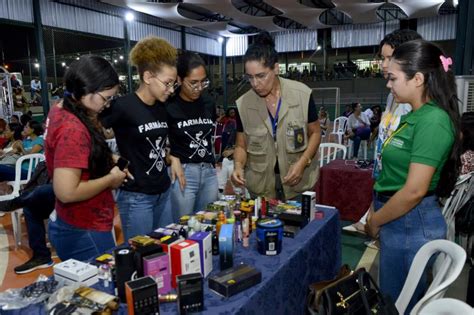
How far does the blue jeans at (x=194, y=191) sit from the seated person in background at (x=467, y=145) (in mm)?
1855

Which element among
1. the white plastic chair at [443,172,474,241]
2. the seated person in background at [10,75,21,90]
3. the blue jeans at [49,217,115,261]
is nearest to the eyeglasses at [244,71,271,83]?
the blue jeans at [49,217,115,261]

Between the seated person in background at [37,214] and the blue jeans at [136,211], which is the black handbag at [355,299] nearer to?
the blue jeans at [136,211]

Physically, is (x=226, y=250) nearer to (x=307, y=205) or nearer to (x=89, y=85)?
(x=307, y=205)

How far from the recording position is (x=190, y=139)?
2.03 meters

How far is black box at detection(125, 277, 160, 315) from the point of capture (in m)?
1.00

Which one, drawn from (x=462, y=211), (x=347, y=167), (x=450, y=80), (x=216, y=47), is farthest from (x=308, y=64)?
(x=450, y=80)

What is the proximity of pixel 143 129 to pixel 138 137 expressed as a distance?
5cm

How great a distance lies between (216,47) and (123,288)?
16.4 metres

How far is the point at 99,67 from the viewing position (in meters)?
1.35

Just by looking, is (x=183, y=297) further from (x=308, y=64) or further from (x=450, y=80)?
(x=308, y=64)

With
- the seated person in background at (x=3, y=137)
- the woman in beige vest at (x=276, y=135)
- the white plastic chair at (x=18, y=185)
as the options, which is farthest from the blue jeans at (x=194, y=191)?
the seated person in background at (x=3, y=137)

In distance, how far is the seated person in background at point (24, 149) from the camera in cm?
402

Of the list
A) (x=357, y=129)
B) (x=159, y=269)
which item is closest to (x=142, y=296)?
(x=159, y=269)

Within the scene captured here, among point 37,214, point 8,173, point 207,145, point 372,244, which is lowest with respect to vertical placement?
point 372,244
